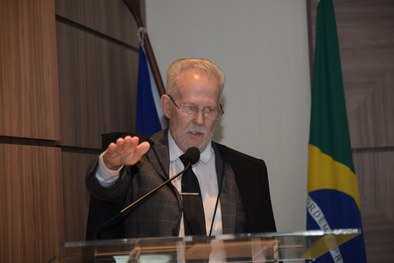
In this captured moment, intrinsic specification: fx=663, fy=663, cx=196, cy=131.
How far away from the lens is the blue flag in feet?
15.1

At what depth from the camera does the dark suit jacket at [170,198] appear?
105 inches

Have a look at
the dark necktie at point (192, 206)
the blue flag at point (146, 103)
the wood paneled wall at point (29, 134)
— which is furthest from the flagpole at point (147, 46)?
the dark necktie at point (192, 206)

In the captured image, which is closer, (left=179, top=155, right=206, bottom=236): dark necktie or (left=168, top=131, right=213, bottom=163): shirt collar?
(left=179, top=155, right=206, bottom=236): dark necktie

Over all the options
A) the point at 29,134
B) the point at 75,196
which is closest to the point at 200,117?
the point at 29,134

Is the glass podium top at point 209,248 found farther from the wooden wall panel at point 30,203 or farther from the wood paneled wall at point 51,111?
the wooden wall panel at point 30,203

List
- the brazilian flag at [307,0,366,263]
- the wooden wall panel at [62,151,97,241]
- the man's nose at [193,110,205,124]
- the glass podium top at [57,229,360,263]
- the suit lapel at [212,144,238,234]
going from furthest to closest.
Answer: the brazilian flag at [307,0,366,263], the wooden wall panel at [62,151,97,241], the man's nose at [193,110,205,124], the suit lapel at [212,144,238,234], the glass podium top at [57,229,360,263]

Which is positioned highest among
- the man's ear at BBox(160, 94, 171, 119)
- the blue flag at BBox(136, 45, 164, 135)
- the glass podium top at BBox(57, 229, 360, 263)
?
the blue flag at BBox(136, 45, 164, 135)

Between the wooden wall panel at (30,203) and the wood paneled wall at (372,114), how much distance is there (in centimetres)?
233

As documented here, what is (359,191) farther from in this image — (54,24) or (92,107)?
(54,24)

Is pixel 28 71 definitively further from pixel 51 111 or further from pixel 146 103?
pixel 146 103

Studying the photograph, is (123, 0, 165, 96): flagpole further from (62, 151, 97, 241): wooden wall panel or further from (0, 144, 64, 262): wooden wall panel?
(0, 144, 64, 262): wooden wall panel

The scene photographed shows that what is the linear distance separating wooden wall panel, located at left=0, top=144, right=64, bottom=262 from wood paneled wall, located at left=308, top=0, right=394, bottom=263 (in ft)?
7.64

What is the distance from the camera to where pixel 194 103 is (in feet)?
9.48

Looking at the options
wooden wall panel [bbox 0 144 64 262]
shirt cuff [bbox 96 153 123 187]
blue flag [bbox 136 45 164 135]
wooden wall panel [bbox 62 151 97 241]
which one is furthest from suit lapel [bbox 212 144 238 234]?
blue flag [bbox 136 45 164 135]
